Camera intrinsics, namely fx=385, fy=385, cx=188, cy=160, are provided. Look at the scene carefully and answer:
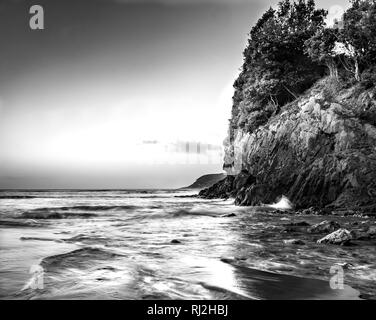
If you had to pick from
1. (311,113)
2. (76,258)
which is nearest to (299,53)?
(311,113)

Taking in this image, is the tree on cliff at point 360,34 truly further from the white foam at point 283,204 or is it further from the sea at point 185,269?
the sea at point 185,269

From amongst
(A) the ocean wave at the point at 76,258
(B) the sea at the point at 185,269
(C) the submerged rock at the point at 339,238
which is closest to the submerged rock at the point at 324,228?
(B) the sea at the point at 185,269

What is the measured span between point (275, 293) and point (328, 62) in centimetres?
3262

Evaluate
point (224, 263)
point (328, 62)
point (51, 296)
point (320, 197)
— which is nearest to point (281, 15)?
point (328, 62)

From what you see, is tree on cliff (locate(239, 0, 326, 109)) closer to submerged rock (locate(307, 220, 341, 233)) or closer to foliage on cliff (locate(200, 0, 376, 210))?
foliage on cliff (locate(200, 0, 376, 210))

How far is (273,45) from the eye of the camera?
139 ft

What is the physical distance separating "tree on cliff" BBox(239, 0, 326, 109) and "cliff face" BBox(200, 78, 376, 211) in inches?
152

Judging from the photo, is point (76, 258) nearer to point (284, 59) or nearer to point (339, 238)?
point (339, 238)

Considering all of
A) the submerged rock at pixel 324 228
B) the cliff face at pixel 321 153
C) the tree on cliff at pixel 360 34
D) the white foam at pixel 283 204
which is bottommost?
the white foam at pixel 283 204

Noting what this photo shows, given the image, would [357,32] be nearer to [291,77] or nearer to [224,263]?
[291,77]

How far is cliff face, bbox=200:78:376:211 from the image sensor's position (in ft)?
77.3

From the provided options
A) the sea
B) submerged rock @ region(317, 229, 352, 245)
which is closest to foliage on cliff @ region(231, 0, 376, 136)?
submerged rock @ region(317, 229, 352, 245)

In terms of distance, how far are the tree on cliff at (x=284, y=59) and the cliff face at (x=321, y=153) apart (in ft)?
12.7

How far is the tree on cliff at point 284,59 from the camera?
135ft
